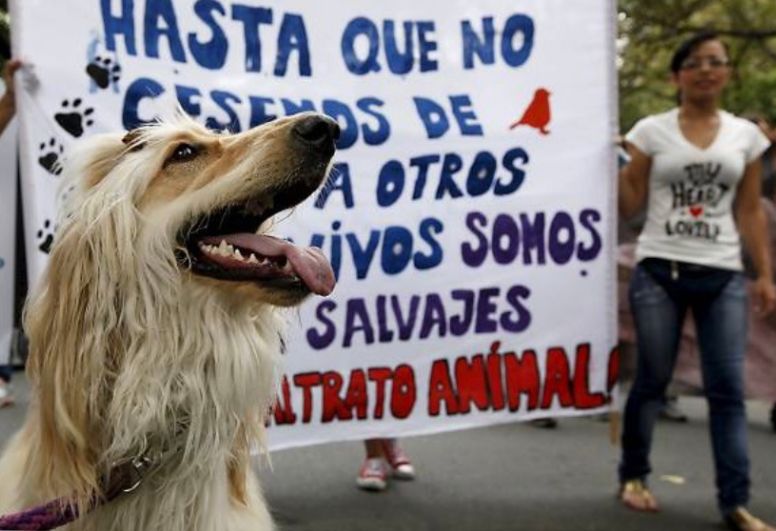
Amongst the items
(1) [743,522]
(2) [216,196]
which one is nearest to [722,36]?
(1) [743,522]

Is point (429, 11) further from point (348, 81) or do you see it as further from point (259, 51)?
point (259, 51)

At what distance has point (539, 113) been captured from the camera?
12.4 feet

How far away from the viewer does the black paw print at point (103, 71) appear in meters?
3.19

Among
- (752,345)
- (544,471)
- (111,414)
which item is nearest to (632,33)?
(752,345)

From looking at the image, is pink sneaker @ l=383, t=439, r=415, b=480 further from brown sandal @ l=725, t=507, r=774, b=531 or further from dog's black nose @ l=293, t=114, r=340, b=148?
dog's black nose @ l=293, t=114, r=340, b=148

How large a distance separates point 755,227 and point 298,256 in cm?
258

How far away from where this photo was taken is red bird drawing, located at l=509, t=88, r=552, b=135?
3.77m

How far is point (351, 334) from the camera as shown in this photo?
3652 mm

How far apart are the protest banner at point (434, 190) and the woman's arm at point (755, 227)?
1.98ft

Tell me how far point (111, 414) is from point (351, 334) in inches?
69.7

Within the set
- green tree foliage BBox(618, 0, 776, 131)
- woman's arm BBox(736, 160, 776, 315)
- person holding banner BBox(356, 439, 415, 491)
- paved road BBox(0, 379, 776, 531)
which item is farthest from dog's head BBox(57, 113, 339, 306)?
green tree foliage BBox(618, 0, 776, 131)

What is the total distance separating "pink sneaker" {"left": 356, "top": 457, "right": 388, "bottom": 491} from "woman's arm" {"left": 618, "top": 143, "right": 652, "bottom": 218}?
1.78 meters

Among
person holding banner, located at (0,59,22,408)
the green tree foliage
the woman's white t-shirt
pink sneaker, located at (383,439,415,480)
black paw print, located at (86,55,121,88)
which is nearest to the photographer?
person holding banner, located at (0,59,22,408)

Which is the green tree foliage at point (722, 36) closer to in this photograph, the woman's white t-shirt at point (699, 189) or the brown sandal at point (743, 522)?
the woman's white t-shirt at point (699, 189)
